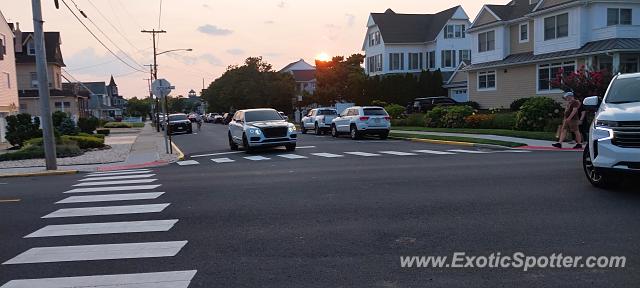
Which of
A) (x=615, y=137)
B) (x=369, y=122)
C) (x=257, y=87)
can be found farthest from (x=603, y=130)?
(x=257, y=87)

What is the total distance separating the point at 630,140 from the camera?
8.05 meters

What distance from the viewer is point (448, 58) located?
55.6m

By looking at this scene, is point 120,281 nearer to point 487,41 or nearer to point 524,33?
point 524,33

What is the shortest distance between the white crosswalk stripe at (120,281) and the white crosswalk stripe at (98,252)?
661 mm

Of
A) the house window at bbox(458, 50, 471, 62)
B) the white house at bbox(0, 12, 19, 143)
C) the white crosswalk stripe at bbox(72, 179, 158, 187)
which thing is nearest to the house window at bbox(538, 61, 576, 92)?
the house window at bbox(458, 50, 471, 62)

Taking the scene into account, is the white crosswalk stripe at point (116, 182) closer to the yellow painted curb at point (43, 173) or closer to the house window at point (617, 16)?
the yellow painted curb at point (43, 173)

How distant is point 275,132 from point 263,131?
45 centimetres

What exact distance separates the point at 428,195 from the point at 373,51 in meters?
50.9

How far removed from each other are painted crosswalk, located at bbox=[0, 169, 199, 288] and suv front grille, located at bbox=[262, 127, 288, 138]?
8.19 m

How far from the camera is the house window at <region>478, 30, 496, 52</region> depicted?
38.6 meters

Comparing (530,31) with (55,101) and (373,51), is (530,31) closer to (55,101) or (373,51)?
(373,51)

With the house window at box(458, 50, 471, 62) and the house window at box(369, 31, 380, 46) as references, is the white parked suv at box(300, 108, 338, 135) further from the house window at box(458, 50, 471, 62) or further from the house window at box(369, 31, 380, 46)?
the house window at box(458, 50, 471, 62)

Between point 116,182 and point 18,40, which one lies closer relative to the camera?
point 116,182

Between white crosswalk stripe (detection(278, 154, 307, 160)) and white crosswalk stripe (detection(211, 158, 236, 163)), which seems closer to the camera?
white crosswalk stripe (detection(211, 158, 236, 163))
